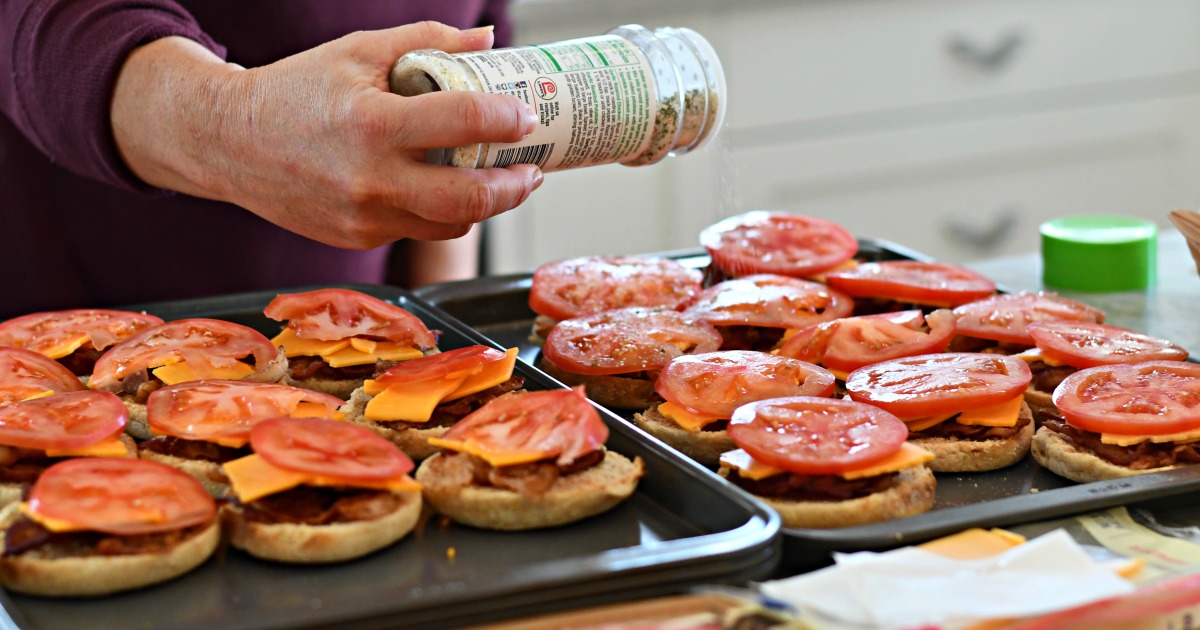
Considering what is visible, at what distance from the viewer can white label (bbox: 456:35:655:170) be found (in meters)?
1.59

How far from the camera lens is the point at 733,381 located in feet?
5.50

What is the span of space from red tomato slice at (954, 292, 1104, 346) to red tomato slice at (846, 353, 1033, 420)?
223 millimetres

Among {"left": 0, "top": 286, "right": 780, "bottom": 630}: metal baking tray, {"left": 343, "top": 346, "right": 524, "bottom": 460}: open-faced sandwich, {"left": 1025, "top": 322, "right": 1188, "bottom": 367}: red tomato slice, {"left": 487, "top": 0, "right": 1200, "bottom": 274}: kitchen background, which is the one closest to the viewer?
{"left": 0, "top": 286, "right": 780, "bottom": 630}: metal baking tray

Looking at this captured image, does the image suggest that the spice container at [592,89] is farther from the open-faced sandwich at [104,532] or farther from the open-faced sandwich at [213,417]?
the open-faced sandwich at [104,532]

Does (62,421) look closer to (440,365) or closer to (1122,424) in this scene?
(440,365)

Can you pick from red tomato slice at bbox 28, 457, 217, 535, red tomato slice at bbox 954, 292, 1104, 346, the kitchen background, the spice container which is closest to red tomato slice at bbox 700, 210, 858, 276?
red tomato slice at bbox 954, 292, 1104, 346

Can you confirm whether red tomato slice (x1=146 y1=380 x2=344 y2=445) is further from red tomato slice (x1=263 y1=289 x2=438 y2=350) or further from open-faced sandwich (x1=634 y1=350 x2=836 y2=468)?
open-faced sandwich (x1=634 y1=350 x2=836 y2=468)

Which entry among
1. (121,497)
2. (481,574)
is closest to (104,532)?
(121,497)

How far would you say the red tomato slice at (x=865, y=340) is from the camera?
1828mm

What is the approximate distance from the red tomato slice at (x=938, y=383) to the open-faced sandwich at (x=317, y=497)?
64 cm

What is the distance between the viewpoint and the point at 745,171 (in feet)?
15.1

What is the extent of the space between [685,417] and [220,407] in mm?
615

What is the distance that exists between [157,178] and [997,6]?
12.3ft

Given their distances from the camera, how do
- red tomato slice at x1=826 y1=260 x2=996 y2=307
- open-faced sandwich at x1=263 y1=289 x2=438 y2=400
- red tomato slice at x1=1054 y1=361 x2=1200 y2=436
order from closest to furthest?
red tomato slice at x1=1054 y1=361 x2=1200 y2=436, open-faced sandwich at x1=263 y1=289 x2=438 y2=400, red tomato slice at x1=826 y1=260 x2=996 y2=307
